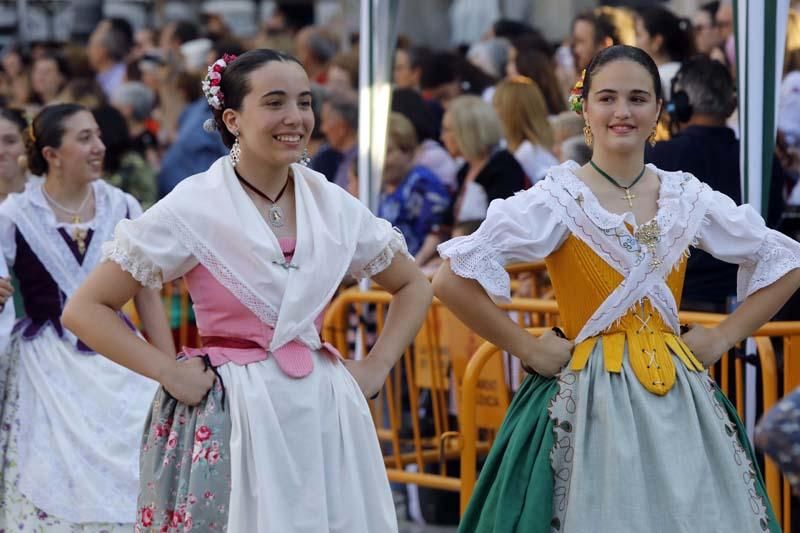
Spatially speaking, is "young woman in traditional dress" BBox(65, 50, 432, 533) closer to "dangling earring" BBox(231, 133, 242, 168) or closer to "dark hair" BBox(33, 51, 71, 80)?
"dangling earring" BBox(231, 133, 242, 168)

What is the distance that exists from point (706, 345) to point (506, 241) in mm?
651

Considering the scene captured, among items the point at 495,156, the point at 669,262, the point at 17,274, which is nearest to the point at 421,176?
the point at 495,156

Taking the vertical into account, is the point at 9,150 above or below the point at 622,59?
above

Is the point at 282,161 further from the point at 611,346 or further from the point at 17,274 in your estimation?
the point at 17,274

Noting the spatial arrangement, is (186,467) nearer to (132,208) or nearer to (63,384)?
(63,384)

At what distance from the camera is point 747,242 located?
14.7ft

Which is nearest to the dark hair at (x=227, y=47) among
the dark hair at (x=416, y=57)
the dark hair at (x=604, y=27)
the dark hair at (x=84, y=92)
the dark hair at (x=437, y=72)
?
the dark hair at (x=84, y=92)

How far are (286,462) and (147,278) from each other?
0.60 meters

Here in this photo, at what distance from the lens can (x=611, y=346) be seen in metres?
4.38

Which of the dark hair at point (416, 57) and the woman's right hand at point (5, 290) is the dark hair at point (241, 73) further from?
the dark hair at point (416, 57)

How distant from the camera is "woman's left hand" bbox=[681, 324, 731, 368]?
4.48m

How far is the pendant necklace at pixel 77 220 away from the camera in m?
5.76

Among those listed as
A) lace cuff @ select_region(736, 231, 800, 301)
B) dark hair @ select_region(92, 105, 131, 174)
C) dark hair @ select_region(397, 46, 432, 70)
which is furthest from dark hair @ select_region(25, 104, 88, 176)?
dark hair @ select_region(397, 46, 432, 70)

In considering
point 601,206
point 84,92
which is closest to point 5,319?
point 601,206
